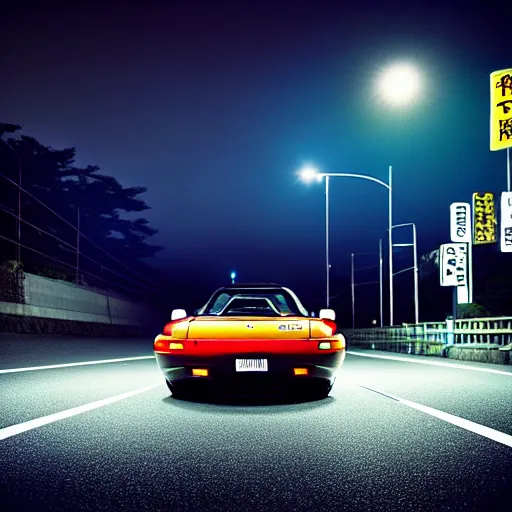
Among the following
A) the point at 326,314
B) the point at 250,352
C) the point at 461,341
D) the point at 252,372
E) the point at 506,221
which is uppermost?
the point at 506,221

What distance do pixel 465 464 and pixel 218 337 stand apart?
3599 millimetres

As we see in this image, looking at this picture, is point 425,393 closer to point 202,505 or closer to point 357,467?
point 357,467

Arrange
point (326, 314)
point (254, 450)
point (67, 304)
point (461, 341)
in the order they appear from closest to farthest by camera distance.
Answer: point (254, 450)
point (326, 314)
point (461, 341)
point (67, 304)

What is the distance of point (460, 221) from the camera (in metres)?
40.9

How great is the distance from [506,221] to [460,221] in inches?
309

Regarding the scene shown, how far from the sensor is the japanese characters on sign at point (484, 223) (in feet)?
128

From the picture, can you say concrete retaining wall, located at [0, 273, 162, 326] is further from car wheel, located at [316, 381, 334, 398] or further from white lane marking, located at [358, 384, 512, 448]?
white lane marking, located at [358, 384, 512, 448]

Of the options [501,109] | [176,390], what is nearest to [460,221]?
[501,109]

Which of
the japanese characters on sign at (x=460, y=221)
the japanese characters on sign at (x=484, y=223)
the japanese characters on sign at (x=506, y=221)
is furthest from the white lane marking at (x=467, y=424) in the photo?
the japanese characters on sign at (x=460, y=221)

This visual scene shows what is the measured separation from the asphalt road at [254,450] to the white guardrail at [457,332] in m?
11.9

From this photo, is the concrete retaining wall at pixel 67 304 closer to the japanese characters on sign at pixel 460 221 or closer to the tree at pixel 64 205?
the tree at pixel 64 205

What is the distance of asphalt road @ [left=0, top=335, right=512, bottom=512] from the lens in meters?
4.25

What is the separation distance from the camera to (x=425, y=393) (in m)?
9.93

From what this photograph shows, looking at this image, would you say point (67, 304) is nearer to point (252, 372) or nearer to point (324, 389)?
point (324, 389)
